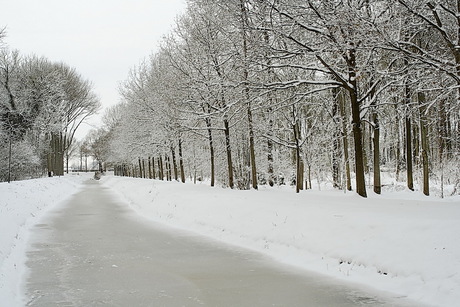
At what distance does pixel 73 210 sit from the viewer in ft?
72.7

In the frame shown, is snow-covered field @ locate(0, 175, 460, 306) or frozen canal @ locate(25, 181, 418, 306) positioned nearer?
frozen canal @ locate(25, 181, 418, 306)

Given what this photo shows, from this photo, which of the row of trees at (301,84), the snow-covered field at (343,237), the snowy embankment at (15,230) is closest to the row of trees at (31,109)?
the row of trees at (301,84)

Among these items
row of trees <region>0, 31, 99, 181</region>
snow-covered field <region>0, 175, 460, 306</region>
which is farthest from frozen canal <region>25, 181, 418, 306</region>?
row of trees <region>0, 31, 99, 181</region>

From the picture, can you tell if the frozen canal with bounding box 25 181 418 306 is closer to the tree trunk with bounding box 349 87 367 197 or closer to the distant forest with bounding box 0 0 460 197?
the tree trunk with bounding box 349 87 367 197

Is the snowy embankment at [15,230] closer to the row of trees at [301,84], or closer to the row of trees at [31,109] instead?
the row of trees at [301,84]

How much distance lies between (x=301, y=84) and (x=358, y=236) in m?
7.04

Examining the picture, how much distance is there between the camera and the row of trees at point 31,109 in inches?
1596

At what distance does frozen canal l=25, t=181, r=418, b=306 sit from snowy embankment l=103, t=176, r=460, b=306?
59cm

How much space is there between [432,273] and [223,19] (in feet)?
40.3

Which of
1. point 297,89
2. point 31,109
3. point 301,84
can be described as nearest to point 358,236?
point 301,84

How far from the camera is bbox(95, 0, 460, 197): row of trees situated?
37.4ft

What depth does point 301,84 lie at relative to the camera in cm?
1463

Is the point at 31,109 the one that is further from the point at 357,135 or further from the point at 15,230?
the point at 357,135

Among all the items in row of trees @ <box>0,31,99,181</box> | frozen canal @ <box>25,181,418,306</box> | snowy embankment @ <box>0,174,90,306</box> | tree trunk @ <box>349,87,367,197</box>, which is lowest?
frozen canal @ <box>25,181,418,306</box>
